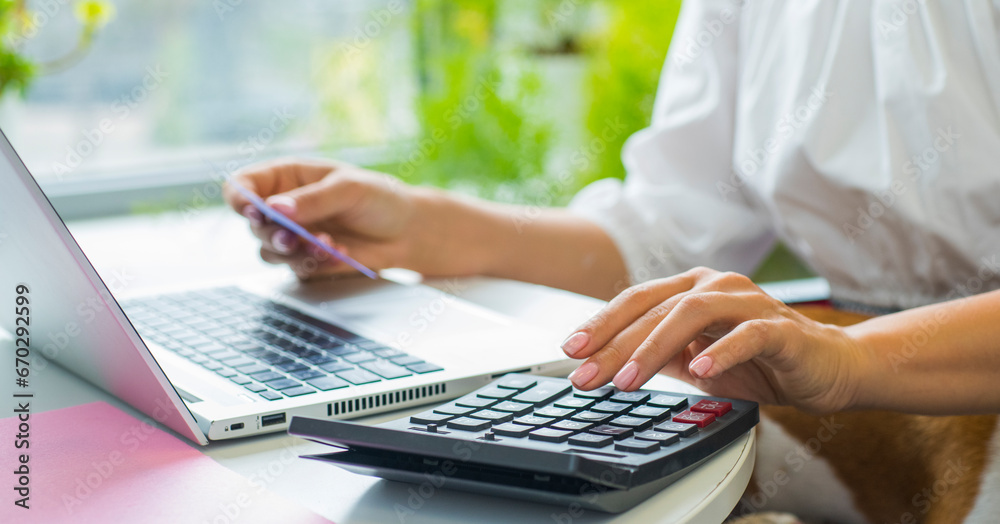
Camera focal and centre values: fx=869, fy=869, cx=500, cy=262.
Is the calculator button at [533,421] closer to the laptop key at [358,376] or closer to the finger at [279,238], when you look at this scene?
the laptop key at [358,376]

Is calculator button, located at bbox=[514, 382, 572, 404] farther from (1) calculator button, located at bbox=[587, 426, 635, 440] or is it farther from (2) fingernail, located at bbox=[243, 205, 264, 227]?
(2) fingernail, located at bbox=[243, 205, 264, 227]

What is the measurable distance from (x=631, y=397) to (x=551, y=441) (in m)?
0.08

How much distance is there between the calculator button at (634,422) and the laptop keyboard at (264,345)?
0.53ft

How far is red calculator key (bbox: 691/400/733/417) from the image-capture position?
0.47 meters

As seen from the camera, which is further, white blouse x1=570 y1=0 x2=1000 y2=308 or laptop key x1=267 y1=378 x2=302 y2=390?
white blouse x1=570 y1=0 x2=1000 y2=308

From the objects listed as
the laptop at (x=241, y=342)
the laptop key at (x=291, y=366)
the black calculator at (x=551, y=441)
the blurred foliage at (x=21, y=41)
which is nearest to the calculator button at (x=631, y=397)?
the black calculator at (x=551, y=441)

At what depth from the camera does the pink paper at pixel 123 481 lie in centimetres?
41

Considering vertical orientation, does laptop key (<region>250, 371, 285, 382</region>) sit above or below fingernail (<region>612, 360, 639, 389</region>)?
below

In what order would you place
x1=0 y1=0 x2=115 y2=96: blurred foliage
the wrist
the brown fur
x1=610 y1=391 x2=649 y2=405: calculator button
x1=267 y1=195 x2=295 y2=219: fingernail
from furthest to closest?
x1=0 y1=0 x2=115 y2=96: blurred foliage < the wrist < x1=267 y1=195 x2=295 y2=219: fingernail < the brown fur < x1=610 y1=391 x2=649 y2=405: calculator button

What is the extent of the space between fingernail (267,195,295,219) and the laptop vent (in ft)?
1.10

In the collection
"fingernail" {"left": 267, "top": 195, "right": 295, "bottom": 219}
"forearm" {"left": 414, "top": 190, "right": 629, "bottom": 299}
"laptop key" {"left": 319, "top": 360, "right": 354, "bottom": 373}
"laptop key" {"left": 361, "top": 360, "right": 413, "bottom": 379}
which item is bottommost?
"forearm" {"left": 414, "top": 190, "right": 629, "bottom": 299}

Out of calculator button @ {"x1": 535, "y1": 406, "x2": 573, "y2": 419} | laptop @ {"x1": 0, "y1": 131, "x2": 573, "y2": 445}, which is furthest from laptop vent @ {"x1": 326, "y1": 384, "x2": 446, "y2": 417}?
calculator button @ {"x1": 535, "y1": 406, "x2": 573, "y2": 419}

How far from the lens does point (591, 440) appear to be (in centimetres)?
42

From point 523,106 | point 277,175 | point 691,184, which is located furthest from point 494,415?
point 523,106
